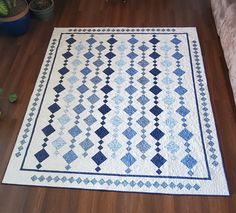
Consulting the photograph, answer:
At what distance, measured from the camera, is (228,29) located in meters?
2.03

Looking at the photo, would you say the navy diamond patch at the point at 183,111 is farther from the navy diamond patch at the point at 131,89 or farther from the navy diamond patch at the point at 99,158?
the navy diamond patch at the point at 99,158

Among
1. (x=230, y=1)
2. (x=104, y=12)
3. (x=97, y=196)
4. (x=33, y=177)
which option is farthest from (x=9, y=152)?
(x=230, y=1)

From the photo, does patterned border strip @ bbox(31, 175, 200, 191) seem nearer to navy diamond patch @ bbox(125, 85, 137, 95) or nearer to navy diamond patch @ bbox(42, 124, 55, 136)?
navy diamond patch @ bbox(42, 124, 55, 136)

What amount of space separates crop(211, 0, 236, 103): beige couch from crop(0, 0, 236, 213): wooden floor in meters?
0.20

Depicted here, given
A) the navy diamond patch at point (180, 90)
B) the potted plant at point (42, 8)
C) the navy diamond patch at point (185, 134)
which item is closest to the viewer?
the navy diamond patch at point (185, 134)

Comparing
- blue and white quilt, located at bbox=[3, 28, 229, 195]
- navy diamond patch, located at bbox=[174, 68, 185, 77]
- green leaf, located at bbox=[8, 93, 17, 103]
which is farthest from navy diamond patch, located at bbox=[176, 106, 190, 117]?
green leaf, located at bbox=[8, 93, 17, 103]

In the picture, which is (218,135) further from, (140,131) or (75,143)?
(75,143)

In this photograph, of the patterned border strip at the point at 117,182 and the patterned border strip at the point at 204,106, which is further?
the patterned border strip at the point at 204,106

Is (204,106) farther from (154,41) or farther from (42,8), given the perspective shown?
(42,8)

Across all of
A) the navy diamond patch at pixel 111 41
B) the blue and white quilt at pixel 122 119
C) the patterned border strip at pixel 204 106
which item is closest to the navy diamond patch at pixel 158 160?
the blue and white quilt at pixel 122 119

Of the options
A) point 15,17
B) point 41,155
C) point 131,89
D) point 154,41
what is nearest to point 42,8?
point 15,17

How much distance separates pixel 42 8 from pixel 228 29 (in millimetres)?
1655

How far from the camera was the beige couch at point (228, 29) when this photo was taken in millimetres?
1894

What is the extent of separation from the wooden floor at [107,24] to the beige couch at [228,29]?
0.20m
